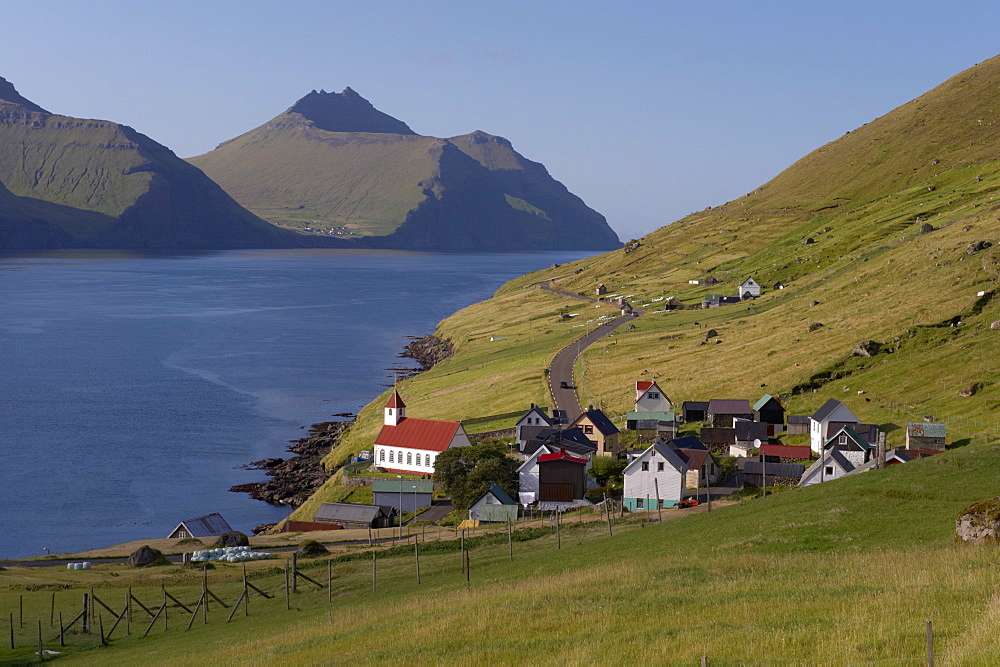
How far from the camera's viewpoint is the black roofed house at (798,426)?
8012 cm

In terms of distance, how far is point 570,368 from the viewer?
388ft

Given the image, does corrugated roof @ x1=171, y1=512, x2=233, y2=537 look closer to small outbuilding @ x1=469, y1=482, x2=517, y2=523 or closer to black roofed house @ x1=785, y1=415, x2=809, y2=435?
small outbuilding @ x1=469, y1=482, x2=517, y2=523

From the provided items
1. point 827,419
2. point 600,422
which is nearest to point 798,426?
point 827,419

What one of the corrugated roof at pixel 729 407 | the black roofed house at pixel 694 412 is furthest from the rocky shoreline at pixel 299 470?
the corrugated roof at pixel 729 407

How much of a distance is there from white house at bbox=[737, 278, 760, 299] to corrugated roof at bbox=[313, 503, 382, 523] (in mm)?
103736

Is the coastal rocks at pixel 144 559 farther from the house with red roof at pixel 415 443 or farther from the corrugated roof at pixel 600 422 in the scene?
the corrugated roof at pixel 600 422

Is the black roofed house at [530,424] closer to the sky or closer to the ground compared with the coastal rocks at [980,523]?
closer to the sky

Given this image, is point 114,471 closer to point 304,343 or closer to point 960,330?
point 960,330

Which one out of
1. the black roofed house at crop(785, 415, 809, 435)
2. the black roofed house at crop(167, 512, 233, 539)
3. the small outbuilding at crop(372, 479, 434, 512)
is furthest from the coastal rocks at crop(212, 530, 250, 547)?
the black roofed house at crop(785, 415, 809, 435)

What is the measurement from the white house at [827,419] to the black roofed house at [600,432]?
645 inches

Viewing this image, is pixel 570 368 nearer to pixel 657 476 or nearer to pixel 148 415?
pixel 148 415

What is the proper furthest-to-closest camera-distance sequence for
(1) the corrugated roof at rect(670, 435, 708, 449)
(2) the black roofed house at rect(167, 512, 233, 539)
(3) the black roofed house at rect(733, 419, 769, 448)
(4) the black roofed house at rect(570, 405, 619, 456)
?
(4) the black roofed house at rect(570, 405, 619, 456), (3) the black roofed house at rect(733, 419, 769, 448), (1) the corrugated roof at rect(670, 435, 708, 449), (2) the black roofed house at rect(167, 512, 233, 539)

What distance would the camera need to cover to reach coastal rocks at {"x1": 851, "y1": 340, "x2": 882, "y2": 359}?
93.5 meters

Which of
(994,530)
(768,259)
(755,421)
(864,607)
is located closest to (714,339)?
(755,421)
